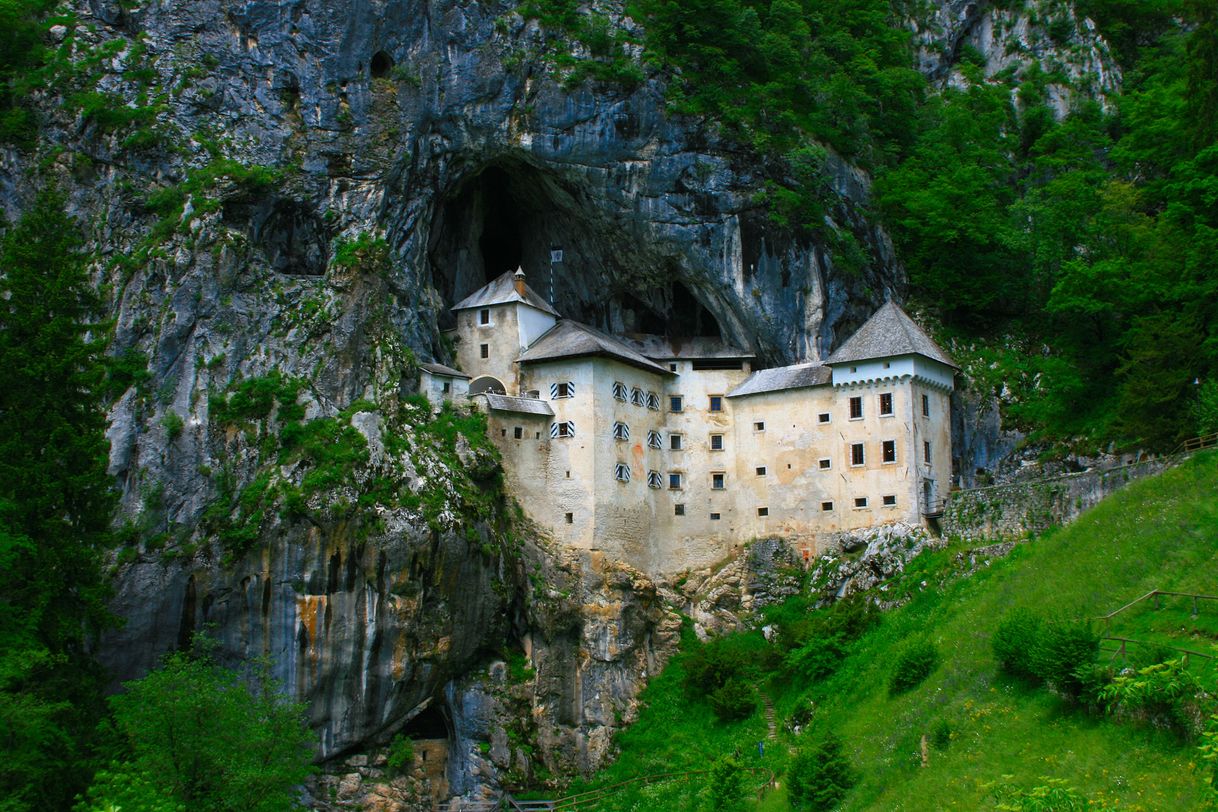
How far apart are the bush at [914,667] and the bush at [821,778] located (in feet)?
11.6

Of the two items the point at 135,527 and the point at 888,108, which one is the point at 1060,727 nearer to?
the point at 135,527

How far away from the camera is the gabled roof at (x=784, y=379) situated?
57938 mm

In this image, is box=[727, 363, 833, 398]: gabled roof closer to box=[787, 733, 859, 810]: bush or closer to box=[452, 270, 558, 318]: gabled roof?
box=[452, 270, 558, 318]: gabled roof

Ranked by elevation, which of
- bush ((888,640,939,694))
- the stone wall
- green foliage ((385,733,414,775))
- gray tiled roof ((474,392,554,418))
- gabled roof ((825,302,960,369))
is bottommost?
green foliage ((385,733,414,775))

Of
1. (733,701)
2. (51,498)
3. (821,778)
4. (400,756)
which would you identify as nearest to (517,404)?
(400,756)

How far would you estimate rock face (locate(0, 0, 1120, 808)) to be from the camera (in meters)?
50.0

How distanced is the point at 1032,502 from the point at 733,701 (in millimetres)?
14279

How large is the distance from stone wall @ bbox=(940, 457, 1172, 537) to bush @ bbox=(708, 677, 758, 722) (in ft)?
34.7

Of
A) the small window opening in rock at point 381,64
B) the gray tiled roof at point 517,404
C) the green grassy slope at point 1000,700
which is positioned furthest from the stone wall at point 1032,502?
the small window opening in rock at point 381,64

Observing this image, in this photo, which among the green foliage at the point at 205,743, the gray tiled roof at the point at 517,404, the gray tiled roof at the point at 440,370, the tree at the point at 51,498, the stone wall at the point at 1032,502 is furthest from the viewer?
the gray tiled roof at the point at 517,404

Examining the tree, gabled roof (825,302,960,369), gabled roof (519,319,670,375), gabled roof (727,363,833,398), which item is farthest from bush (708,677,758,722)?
the tree

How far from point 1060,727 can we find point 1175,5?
63214mm

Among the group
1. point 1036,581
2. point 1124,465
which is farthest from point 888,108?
point 1036,581

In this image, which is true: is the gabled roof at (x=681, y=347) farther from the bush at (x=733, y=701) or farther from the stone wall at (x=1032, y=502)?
the bush at (x=733, y=701)
